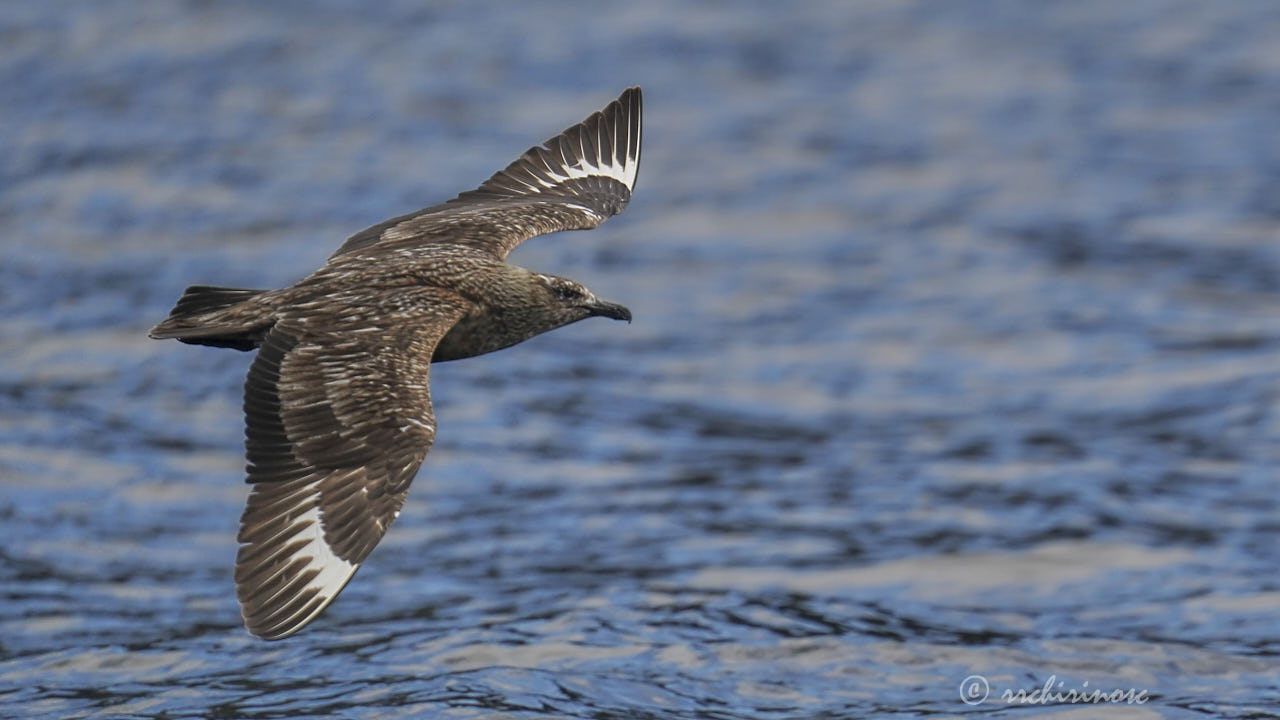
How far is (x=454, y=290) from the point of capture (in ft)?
28.9

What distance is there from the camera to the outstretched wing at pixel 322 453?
24.6ft

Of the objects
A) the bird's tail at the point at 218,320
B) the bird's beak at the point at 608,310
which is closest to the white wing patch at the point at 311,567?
the bird's tail at the point at 218,320

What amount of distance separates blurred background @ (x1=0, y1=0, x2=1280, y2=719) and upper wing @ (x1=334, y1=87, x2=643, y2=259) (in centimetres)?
262

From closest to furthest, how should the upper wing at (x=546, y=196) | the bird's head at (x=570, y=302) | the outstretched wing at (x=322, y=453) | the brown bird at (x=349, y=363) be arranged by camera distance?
the outstretched wing at (x=322, y=453)
the brown bird at (x=349, y=363)
the bird's head at (x=570, y=302)
the upper wing at (x=546, y=196)

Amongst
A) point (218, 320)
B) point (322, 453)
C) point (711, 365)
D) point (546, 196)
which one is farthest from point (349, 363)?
point (711, 365)

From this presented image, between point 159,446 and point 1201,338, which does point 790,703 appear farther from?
point 1201,338

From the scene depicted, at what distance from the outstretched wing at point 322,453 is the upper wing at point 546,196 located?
4.86 feet

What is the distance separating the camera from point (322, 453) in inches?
309

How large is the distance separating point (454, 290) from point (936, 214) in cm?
1279

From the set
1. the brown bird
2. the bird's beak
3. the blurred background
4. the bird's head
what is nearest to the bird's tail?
the brown bird

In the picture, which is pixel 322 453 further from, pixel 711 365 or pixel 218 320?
pixel 711 365

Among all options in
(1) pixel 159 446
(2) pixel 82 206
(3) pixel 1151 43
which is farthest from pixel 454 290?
(3) pixel 1151 43

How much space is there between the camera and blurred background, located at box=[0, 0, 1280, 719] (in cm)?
1241

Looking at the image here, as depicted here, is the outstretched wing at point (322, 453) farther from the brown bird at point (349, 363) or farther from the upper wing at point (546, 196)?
the upper wing at point (546, 196)
